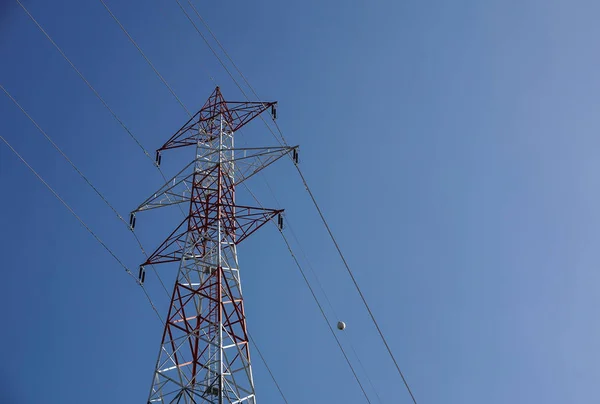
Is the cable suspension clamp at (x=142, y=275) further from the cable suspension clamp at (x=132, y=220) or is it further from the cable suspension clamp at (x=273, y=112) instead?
the cable suspension clamp at (x=273, y=112)

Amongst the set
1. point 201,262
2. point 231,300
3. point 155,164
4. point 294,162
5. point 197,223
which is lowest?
point 231,300

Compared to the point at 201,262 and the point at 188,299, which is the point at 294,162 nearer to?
the point at 201,262

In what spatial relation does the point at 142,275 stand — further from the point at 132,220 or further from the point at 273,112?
the point at 273,112

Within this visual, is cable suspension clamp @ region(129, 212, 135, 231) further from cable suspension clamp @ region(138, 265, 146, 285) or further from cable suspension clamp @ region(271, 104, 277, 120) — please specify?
cable suspension clamp @ region(271, 104, 277, 120)

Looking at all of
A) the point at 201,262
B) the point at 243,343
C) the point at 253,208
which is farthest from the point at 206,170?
the point at 243,343

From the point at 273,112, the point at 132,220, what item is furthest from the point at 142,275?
the point at 273,112

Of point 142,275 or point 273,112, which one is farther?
point 273,112

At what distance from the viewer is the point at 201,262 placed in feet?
58.7

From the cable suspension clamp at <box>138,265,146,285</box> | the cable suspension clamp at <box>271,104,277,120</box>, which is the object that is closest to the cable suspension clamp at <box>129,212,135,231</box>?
the cable suspension clamp at <box>138,265,146,285</box>

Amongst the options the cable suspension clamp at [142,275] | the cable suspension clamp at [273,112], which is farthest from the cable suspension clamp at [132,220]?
the cable suspension clamp at [273,112]

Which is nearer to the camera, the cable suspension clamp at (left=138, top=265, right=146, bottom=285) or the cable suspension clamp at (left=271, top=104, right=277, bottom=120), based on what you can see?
the cable suspension clamp at (left=138, top=265, right=146, bottom=285)

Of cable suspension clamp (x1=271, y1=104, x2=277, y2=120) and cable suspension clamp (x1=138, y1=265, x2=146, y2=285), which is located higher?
cable suspension clamp (x1=271, y1=104, x2=277, y2=120)

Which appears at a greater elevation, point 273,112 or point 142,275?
point 273,112

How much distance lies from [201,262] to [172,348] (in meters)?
2.79
